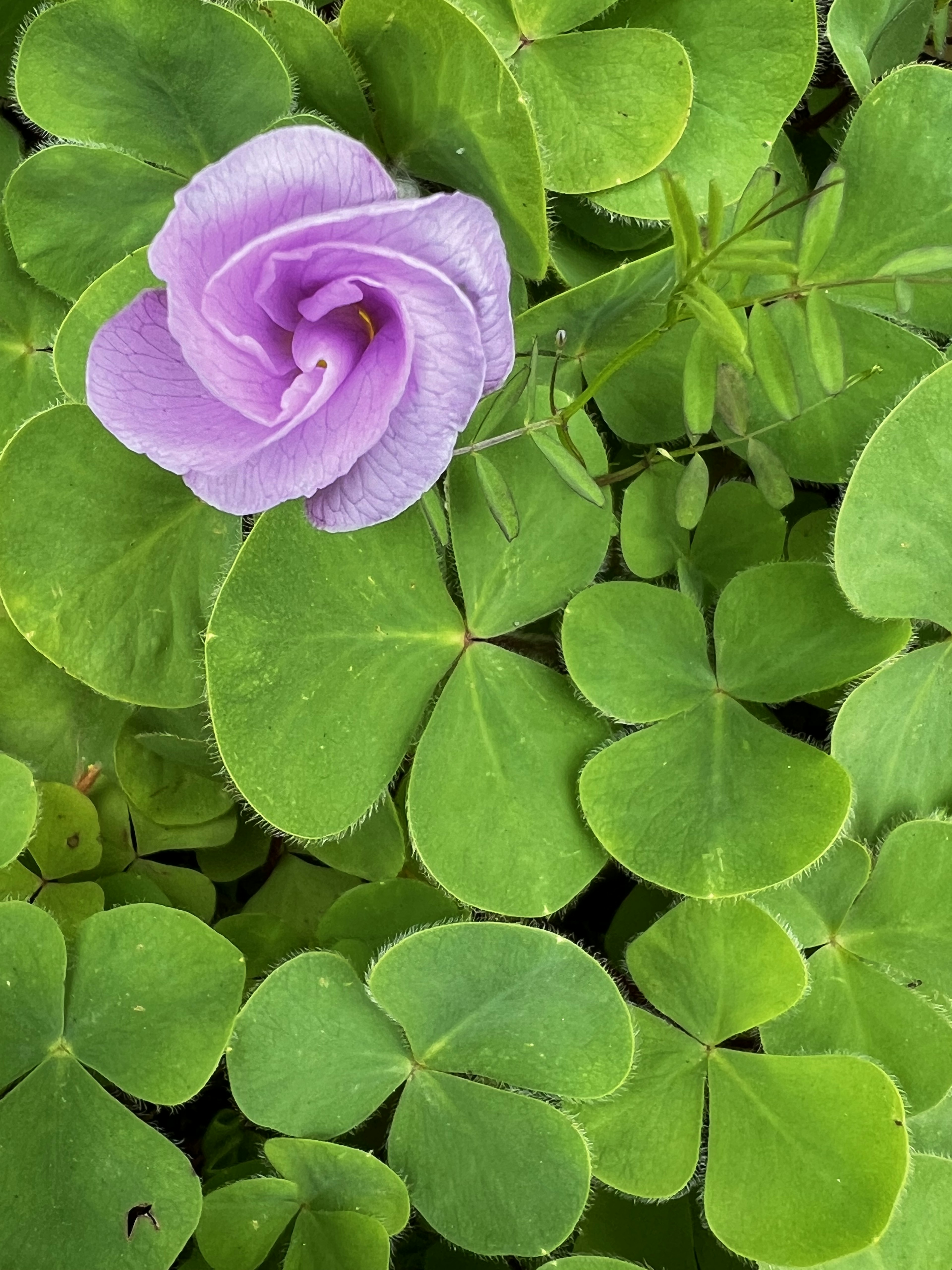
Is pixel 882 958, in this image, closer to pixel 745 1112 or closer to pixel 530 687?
pixel 745 1112

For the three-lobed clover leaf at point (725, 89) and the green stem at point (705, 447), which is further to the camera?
the three-lobed clover leaf at point (725, 89)

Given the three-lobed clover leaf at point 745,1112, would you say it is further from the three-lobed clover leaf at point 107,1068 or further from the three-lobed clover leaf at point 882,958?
the three-lobed clover leaf at point 107,1068

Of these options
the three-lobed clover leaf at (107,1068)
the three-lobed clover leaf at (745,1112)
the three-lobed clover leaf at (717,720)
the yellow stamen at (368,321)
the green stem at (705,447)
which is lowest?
the three-lobed clover leaf at (745,1112)

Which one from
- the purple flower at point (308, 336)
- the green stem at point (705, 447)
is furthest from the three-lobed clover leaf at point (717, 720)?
the purple flower at point (308, 336)

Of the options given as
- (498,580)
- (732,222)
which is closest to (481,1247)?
(498,580)

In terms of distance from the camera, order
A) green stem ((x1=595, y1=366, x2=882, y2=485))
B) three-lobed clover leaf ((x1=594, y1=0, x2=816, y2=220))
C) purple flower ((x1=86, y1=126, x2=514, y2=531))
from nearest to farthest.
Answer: purple flower ((x1=86, y1=126, x2=514, y2=531)) → green stem ((x1=595, y1=366, x2=882, y2=485)) → three-lobed clover leaf ((x1=594, y1=0, x2=816, y2=220))

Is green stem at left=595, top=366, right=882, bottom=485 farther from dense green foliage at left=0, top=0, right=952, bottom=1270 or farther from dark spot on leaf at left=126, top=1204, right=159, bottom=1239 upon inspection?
dark spot on leaf at left=126, top=1204, right=159, bottom=1239

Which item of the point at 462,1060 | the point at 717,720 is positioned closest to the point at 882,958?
the point at 717,720

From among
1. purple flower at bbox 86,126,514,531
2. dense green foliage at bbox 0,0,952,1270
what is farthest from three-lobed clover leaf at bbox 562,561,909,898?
purple flower at bbox 86,126,514,531
